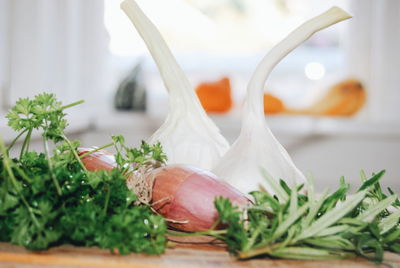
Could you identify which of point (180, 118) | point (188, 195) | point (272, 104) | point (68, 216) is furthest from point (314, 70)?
point (68, 216)

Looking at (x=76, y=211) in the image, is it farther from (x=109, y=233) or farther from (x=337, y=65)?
(x=337, y=65)

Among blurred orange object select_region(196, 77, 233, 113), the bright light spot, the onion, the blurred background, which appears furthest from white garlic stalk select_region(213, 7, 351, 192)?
the bright light spot

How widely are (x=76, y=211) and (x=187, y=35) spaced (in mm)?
1652

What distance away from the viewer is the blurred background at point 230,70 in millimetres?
1540

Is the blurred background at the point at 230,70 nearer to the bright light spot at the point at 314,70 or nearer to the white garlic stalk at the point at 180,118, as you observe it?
the bright light spot at the point at 314,70

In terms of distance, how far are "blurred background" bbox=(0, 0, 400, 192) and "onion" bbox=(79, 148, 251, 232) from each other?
1004 millimetres

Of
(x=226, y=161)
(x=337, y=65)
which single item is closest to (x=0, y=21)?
(x=226, y=161)

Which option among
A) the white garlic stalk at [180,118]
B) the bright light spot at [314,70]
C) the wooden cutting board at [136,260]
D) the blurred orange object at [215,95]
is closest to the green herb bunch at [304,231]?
the wooden cutting board at [136,260]

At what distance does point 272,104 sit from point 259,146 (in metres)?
1.21

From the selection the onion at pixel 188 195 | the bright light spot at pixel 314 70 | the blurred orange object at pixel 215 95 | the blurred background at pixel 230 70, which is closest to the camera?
the onion at pixel 188 195

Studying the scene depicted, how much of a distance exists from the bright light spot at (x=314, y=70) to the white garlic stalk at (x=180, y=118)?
4.52ft

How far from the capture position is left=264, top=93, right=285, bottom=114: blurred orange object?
5.71 feet

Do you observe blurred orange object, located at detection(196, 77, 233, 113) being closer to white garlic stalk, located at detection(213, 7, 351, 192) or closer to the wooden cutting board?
white garlic stalk, located at detection(213, 7, 351, 192)

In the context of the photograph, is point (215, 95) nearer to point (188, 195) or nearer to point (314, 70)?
point (314, 70)
